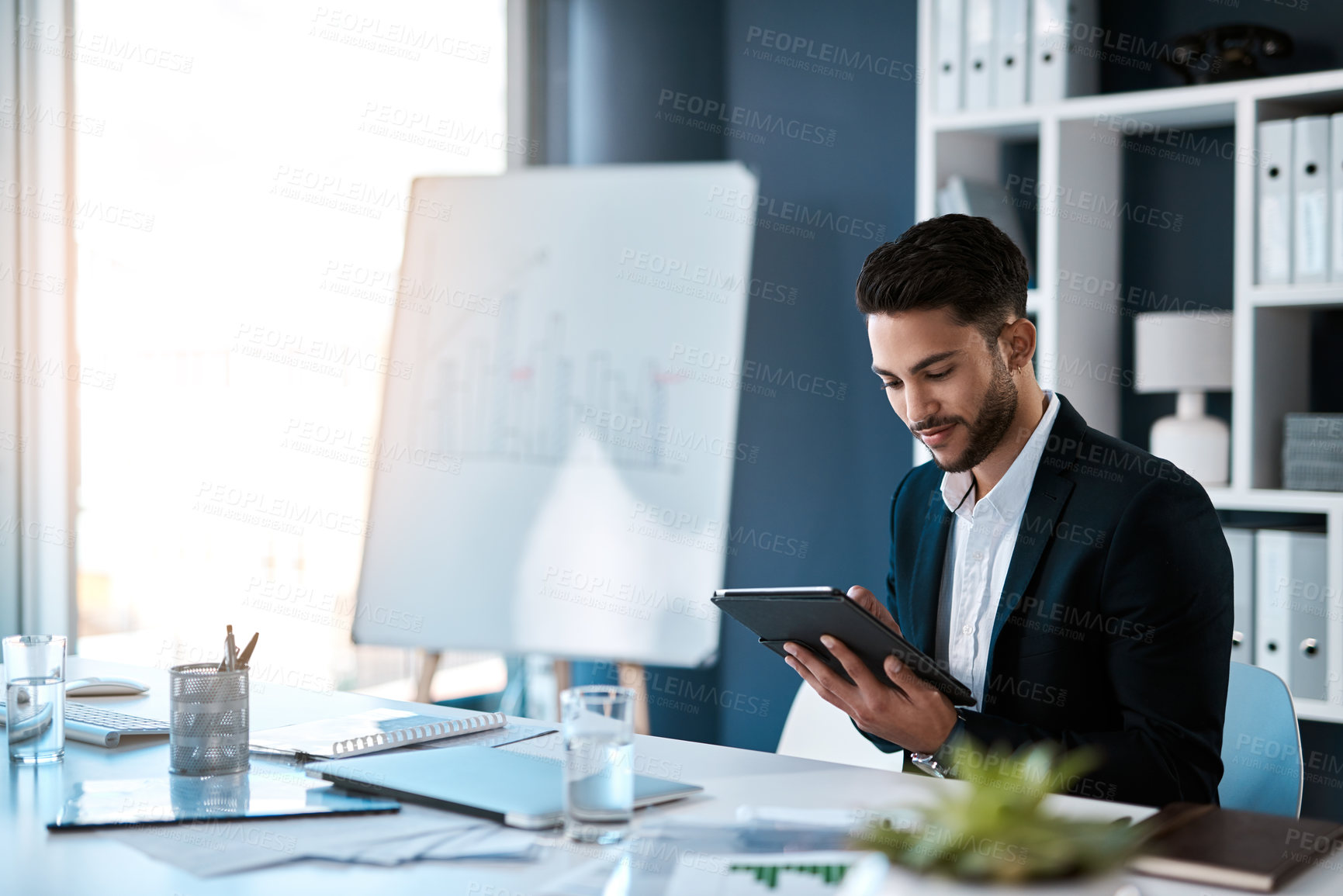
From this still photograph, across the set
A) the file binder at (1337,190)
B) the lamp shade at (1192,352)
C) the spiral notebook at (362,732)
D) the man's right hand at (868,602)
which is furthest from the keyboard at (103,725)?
the file binder at (1337,190)

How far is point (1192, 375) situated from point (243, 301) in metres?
2.17

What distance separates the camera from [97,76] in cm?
259

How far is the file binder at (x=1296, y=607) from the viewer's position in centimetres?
236

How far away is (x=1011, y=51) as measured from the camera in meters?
2.68

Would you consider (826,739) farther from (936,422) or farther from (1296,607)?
(1296,607)

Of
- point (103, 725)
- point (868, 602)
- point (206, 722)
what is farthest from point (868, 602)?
point (103, 725)

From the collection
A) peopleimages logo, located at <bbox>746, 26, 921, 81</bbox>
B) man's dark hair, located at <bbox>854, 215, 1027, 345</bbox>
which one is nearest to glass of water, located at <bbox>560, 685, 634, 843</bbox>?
man's dark hair, located at <bbox>854, 215, 1027, 345</bbox>

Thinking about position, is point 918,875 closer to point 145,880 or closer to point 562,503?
point 145,880

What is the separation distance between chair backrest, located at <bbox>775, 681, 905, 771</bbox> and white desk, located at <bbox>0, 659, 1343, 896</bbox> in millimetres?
382

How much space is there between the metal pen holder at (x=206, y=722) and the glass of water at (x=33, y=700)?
0.19 meters

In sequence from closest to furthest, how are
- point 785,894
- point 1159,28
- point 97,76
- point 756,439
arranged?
point 785,894
point 97,76
point 1159,28
point 756,439

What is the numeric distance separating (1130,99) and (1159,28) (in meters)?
0.38

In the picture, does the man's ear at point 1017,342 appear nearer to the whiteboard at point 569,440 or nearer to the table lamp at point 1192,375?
the table lamp at point 1192,375

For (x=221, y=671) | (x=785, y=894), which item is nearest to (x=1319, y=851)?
(x=785, y=894)
